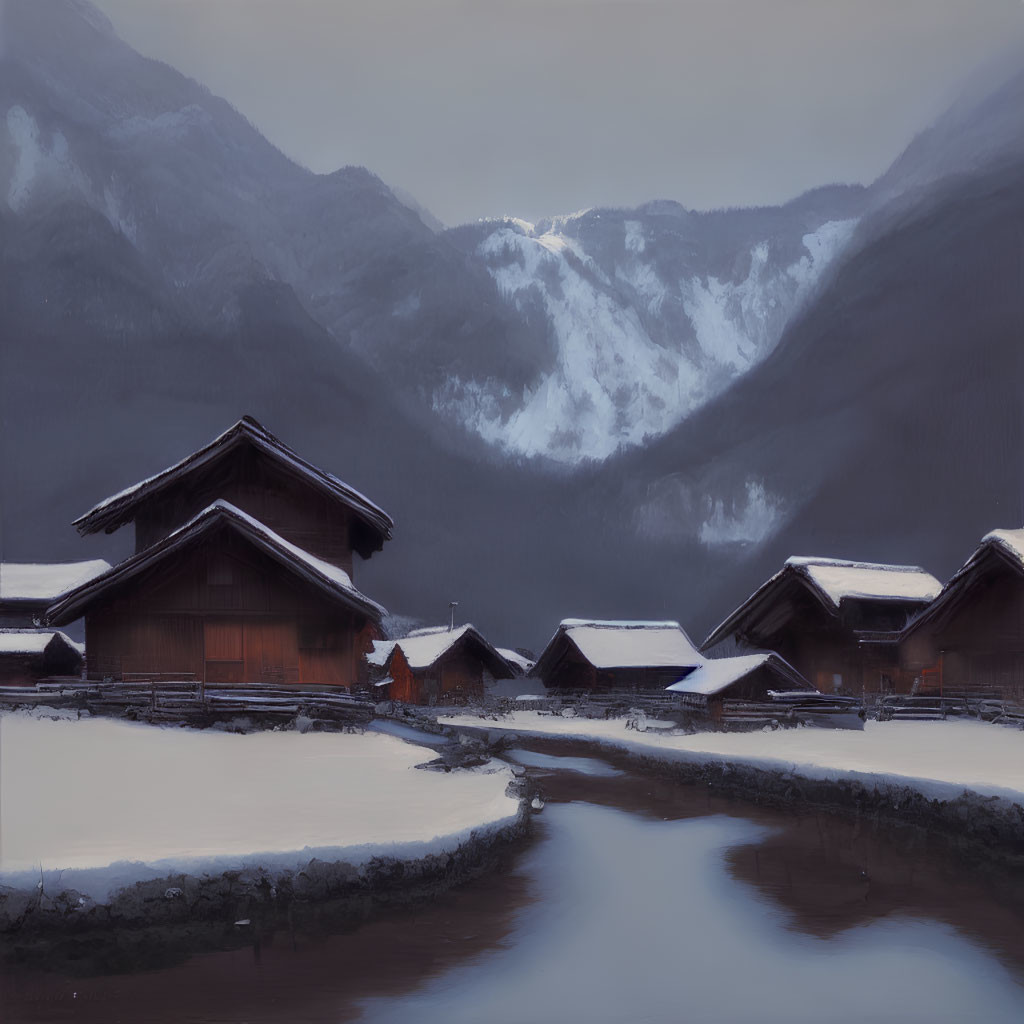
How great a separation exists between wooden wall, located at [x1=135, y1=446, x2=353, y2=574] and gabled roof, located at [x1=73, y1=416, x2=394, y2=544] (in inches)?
24.3

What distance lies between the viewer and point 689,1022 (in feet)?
25.1

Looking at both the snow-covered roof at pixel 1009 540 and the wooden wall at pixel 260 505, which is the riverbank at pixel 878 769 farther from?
the wooden wall at pixel 260 505

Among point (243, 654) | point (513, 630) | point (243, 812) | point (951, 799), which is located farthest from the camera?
point (513, 630)

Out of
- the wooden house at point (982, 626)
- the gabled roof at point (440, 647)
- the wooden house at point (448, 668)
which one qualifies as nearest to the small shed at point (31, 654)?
the wooden house at point (448, 668)

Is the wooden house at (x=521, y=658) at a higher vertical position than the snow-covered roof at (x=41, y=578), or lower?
lower

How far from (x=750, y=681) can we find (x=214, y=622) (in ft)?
77.3

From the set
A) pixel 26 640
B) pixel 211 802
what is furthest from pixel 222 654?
pixel 26 640

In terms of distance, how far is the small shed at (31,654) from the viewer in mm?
52625

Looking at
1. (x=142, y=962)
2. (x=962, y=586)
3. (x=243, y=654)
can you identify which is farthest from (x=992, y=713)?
(x=142, y=962)

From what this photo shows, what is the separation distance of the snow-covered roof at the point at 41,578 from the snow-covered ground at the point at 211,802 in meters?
39.6

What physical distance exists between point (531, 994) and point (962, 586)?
107 ft

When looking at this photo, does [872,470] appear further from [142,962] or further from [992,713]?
[142,962]

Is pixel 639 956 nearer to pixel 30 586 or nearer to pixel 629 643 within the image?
pixel 629 643

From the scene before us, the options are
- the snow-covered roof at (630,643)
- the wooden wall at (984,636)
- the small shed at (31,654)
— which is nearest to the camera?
the wooden wall at (984,636)
